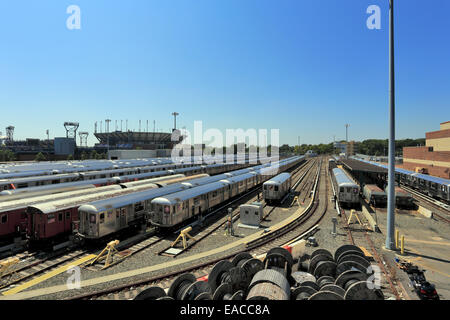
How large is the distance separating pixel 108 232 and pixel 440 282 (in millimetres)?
20359

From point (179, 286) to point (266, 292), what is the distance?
3.71 m

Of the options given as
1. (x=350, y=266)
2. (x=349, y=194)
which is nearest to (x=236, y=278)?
(x=350, y=266)

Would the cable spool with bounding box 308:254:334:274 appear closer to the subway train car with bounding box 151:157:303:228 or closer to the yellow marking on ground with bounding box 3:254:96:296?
the subway train car with bounding box 151:157:303:228

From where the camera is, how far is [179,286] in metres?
9.66

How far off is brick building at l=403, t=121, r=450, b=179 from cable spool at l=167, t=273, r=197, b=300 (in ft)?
180

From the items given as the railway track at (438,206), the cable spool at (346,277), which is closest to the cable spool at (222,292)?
the cable spool at (346,277)

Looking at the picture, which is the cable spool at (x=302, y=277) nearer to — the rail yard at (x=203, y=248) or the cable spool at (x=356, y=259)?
the rail yard at (x=203, y=248)

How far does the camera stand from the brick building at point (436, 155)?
4597 cm

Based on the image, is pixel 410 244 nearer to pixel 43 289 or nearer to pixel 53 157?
pixel 43 289

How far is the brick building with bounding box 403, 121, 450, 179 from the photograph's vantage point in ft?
151

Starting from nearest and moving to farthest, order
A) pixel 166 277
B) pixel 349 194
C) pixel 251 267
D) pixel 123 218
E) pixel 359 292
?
pixel 359 292, pixel 251 267, pixel 166 277, pixel 123 218, pixel 349 194

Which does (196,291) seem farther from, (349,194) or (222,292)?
(349,194)
